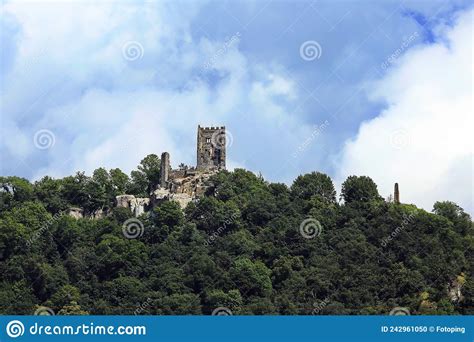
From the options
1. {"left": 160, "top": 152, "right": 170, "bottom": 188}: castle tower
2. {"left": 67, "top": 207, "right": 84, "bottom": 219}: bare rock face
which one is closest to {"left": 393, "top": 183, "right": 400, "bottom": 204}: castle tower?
{"left": 160, "top": 152, "right": 170, "bottom": 188}: castle tower

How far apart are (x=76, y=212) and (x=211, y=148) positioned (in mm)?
16750

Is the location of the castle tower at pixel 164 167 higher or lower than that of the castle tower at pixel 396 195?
higher

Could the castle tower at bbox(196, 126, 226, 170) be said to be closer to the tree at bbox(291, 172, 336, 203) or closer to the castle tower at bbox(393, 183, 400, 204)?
the tree at bbox(291, 172, 336, 203)

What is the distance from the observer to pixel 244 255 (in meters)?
87.6

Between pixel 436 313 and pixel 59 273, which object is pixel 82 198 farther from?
pixel 436 313

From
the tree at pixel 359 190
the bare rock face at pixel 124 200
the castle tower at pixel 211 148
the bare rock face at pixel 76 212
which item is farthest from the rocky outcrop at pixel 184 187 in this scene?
the tree at pixel 359 190

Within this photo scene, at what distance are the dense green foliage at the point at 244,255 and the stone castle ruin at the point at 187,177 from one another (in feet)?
6.28

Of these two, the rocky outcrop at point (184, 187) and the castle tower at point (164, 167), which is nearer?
the rocky outcrop at point (184, 187)

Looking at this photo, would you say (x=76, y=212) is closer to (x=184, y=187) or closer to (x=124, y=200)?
(x=124, y=200)

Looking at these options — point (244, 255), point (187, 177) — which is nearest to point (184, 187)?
point (187, 177)

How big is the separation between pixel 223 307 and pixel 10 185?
31.8 metres

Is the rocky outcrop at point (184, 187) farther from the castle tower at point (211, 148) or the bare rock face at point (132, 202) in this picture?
the castle tower at point (211, 148)

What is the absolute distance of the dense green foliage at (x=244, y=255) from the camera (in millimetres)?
80000

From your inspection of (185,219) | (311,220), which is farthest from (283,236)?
(185,219)
